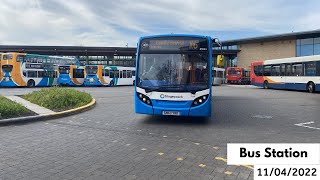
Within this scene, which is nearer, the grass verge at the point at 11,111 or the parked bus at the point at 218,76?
the grass verge at the point at 11,111

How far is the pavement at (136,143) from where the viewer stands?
484cm

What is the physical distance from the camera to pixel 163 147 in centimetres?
639

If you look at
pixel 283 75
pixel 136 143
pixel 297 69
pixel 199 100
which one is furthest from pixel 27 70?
pixel 136 143

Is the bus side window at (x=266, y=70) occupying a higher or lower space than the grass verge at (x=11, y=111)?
higher

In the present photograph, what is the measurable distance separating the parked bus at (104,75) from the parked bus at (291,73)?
16713mm

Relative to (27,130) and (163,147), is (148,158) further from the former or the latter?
(27,130)

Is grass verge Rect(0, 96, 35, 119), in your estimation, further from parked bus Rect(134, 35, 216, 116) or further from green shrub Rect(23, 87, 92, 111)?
parked bus Rect(134, 35, 216, 116)

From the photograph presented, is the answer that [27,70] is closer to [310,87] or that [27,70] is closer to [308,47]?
[310,87]

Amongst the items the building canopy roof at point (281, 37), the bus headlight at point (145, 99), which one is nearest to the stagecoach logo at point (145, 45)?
the bus headlight at point (145, 99)

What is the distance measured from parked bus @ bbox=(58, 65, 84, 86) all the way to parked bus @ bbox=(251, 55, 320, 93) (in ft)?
67.7

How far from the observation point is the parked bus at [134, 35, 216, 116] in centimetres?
904

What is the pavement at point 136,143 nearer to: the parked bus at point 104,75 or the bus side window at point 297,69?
the bus side window at point 297,69

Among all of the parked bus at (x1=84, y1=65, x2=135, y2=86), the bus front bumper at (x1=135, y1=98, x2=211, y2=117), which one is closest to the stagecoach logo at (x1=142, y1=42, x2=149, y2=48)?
the bus front bumper at (x1=135, y1=98, x2=211, y2=117)

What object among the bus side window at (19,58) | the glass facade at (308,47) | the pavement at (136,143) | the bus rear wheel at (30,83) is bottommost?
the pavement at (136,143)
